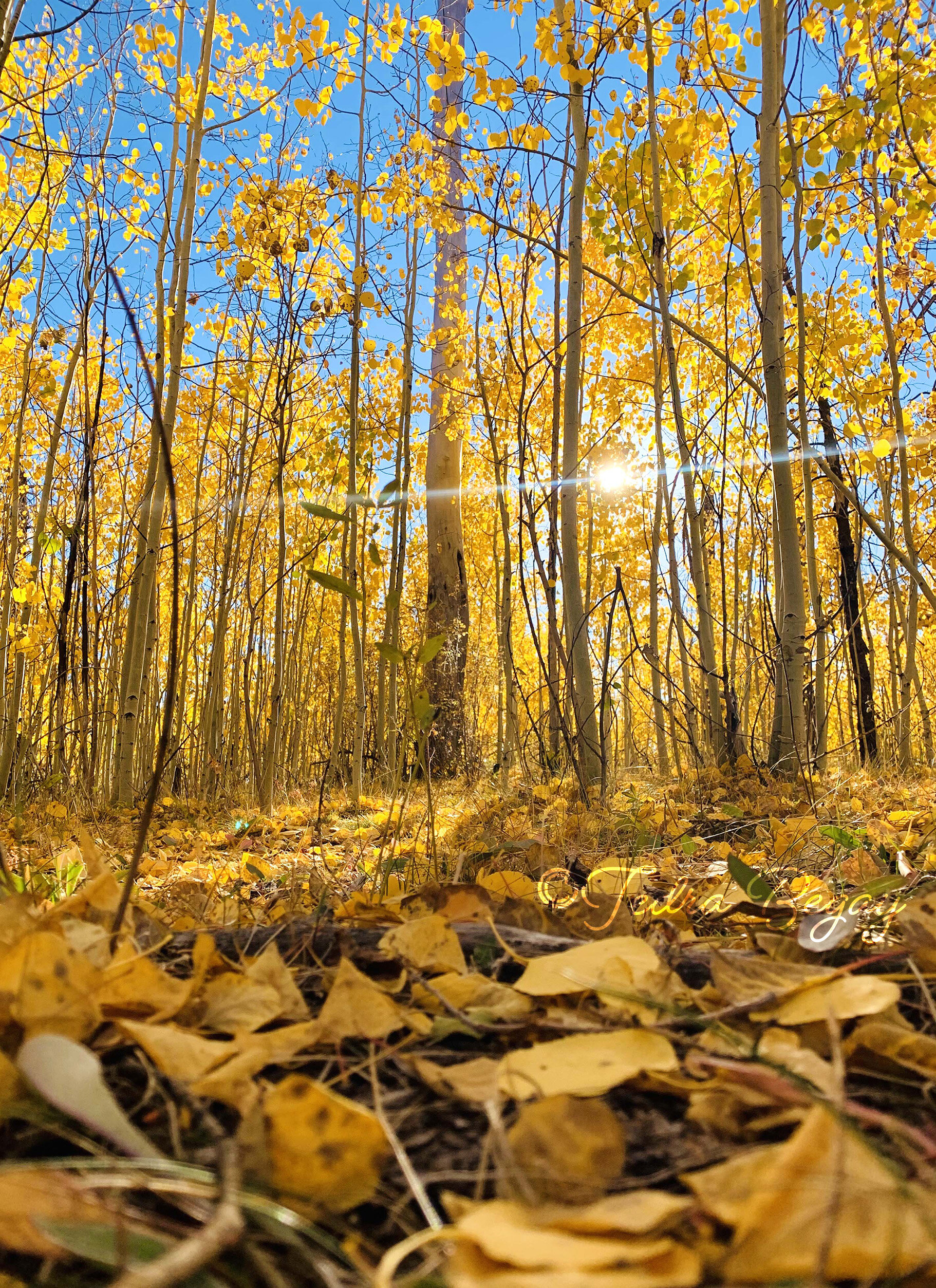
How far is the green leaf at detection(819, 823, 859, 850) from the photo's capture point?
1223 mm

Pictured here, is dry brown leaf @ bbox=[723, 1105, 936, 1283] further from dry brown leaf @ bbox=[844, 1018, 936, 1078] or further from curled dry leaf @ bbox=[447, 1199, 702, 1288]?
dry brown leaf @ bbox=[844, 1018, 936, 1078]

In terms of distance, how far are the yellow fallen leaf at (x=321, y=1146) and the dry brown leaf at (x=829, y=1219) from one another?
6.8 inches

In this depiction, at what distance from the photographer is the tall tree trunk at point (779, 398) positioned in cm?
254

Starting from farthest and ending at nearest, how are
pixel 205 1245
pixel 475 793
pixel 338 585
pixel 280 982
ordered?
1. pixel 475 793
2. pixel 338 585
3. pixel 280 982
4. pixel 205 1245

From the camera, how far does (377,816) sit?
3.04m

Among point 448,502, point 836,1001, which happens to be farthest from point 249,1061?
point 448,502

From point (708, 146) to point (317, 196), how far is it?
6.83 ft

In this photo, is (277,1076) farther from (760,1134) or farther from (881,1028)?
(881,1028)

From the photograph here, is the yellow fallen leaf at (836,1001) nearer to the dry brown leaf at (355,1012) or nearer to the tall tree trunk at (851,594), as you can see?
the dry brown leaf at (355,1012)

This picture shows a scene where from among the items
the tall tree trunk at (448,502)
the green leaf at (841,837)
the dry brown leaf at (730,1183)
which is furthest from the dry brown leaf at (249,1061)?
the tall tree trunk at (448,502)

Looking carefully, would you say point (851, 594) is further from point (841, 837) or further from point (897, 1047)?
point (897, 1047)

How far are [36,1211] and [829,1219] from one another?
1.11ft

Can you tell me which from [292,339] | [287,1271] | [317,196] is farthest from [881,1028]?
[317,196]

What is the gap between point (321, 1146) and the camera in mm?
371
